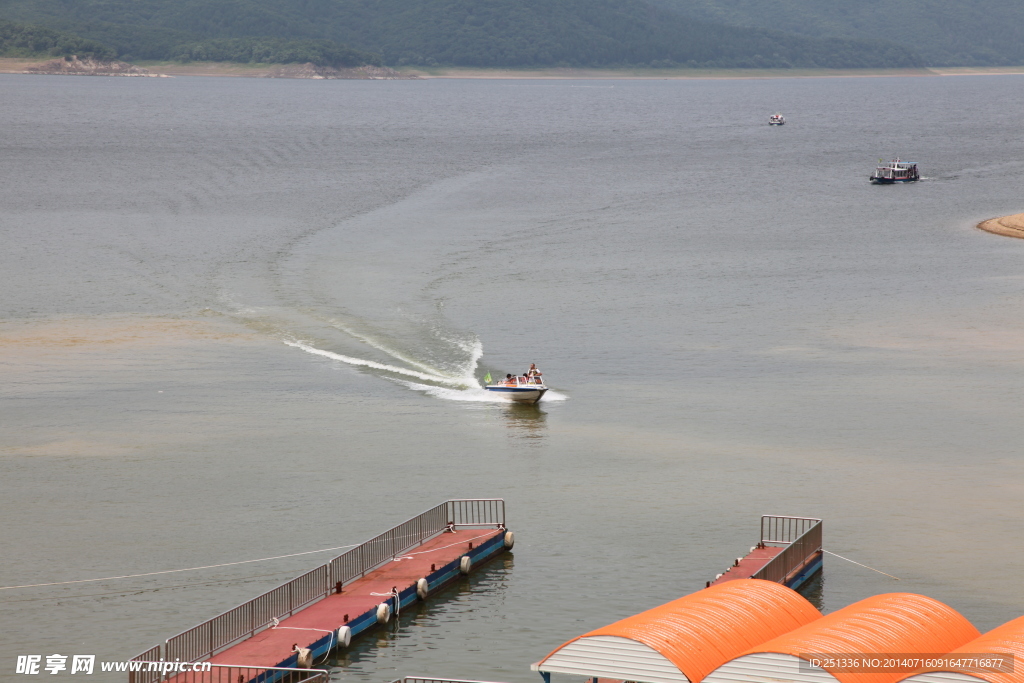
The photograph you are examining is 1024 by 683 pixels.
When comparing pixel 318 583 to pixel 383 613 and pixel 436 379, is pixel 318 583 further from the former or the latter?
pixel 436 379

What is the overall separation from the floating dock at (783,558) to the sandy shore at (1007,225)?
90901 millimetres

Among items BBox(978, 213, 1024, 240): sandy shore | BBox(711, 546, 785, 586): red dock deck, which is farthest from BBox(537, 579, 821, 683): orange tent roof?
BBox(978, 213, 1024, 240): sandy shore

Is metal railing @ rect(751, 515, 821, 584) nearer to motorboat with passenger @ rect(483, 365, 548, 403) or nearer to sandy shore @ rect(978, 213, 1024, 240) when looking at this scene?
motorboat with passenger @ rect(483, 365, 548, 403)

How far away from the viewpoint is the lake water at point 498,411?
1716 inches

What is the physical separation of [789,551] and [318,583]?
15658 mm

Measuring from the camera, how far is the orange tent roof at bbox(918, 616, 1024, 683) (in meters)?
25.4

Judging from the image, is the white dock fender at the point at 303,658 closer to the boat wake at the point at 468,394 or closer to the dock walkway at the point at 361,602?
the dock walkway at the point at 361,602

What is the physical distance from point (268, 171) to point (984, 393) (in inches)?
5287

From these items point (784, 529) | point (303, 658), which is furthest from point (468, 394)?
point (303, 658)

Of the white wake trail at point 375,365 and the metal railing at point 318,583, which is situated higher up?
the white wake trail at point 375,365

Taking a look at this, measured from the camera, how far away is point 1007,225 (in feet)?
433

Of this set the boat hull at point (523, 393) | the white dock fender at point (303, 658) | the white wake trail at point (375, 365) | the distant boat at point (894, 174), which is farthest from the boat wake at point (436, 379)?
the distant boat at point (894, 174)

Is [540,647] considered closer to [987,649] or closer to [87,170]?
[987,649]

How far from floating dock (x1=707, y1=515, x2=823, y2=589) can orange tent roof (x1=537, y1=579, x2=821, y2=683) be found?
777 centimetres
